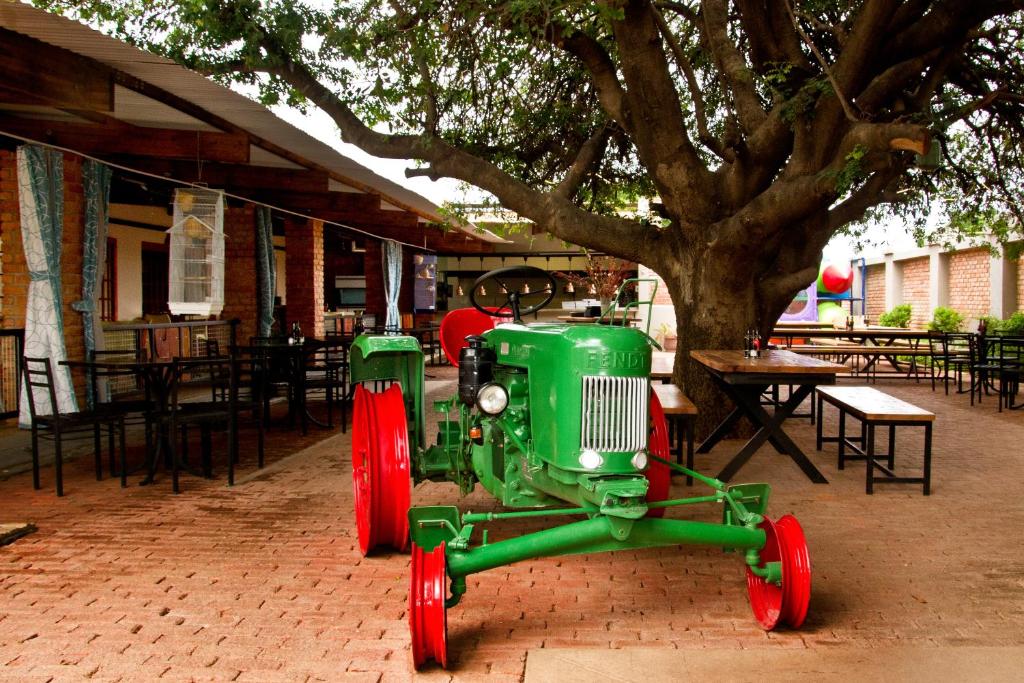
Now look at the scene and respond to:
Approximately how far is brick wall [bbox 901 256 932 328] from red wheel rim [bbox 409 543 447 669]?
16.0 metres

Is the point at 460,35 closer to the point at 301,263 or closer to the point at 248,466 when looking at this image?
the point at 248,466

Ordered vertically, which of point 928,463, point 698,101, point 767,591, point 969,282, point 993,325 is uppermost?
point 698,101

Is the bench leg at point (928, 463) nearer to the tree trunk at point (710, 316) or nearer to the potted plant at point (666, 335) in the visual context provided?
the tree trunk at point (710, 316)

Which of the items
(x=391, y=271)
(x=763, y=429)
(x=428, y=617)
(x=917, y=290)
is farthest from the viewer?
(x=917, y=290)

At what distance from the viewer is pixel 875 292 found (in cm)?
2025

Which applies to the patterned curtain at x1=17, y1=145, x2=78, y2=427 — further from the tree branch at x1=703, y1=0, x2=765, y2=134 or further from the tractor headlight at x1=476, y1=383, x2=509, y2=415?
the tree branch at x1=703, y1=0, x2=765, y2=134

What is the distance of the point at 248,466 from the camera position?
5906mm

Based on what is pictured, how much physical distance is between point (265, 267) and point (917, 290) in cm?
1359

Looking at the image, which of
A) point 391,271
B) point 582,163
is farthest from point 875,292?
point 582,163

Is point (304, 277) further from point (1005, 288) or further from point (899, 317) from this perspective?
point (899, 317)

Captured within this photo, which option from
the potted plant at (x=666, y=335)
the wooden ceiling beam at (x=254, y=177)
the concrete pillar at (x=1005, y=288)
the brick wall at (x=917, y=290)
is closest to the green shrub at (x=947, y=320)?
the concrete pillar at (x=1005, y=288)

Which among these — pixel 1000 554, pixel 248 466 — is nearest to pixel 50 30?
pixel 248 466

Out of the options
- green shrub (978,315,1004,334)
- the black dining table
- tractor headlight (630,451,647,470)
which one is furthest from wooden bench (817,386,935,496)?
green shrub (978,315,1004,334)

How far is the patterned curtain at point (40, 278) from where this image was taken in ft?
22.5
